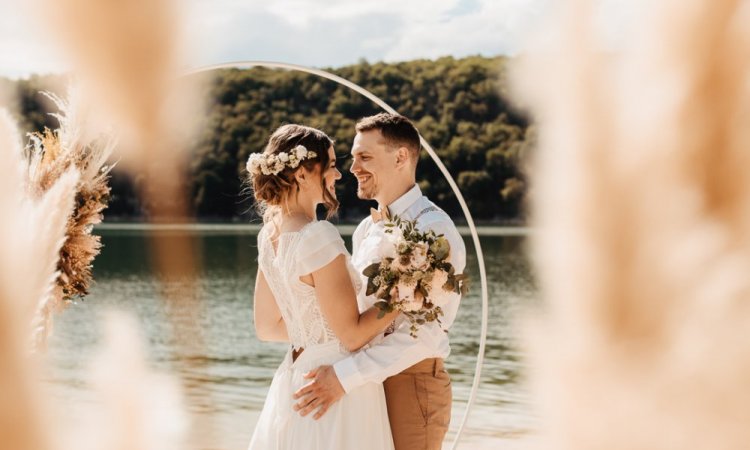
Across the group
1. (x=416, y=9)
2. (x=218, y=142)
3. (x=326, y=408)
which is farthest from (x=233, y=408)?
(x=416, y=9)

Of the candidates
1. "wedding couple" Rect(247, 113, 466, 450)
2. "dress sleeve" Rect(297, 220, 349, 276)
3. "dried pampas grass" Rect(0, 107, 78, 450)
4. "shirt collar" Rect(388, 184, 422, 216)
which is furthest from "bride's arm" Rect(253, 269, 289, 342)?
"dried pampas grass" Rect(0, 107, 78, 450)

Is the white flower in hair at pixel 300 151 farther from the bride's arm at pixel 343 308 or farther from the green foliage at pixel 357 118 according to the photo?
the green foliage at pixel 357 118

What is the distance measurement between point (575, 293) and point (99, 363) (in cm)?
25

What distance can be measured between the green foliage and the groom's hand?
42152mm

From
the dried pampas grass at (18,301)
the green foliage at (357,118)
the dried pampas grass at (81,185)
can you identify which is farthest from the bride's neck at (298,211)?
the green foliage at (357,118)

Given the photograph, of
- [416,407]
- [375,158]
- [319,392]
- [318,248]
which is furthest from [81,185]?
[375,158]

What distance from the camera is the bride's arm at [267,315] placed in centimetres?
392

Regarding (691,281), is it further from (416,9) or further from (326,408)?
(416,9)

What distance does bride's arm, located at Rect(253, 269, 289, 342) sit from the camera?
12.8 ft

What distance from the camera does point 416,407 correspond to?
149 inches

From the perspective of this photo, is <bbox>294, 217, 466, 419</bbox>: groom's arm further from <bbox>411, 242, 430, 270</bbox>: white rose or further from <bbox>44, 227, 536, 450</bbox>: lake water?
<bbox>44, 227, 536, 450</bbox>: lake water

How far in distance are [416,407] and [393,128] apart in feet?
4.18

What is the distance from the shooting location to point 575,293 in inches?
14.3

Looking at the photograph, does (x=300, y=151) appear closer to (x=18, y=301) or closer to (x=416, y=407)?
(x=416, y=407)
